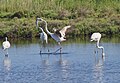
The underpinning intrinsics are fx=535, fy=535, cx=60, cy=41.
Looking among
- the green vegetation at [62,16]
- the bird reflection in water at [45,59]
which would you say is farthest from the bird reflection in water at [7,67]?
the green vegetation at [62,16]

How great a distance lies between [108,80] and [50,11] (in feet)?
62.3

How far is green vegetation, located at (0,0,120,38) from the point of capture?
28297 millimetres

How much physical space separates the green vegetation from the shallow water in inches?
200

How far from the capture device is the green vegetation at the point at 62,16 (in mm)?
28297

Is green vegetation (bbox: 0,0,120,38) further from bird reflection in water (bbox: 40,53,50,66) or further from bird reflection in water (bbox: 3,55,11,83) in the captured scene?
bird reflection in water (bbox: 3,55,11,83)

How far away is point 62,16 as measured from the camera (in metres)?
31.5

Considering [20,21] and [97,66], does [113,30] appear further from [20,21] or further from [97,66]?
[97,66]

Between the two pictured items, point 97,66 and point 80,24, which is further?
point 80,24

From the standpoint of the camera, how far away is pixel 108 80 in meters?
13.7

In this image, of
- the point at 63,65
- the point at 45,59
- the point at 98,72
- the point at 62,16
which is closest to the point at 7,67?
the point at 63,65

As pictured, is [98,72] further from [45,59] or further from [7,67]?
[45,59]

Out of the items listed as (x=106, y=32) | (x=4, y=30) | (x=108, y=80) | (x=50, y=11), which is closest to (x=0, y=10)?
(x=50, y=11)

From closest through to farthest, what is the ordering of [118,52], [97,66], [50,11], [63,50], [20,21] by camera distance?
[97,66] < [118,52] < [63,50] < [20,21] < [50,11]

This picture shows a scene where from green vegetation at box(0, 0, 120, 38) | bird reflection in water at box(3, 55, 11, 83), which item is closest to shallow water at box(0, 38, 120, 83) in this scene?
bird reflection in water at box(3, 55, 11, 83)
